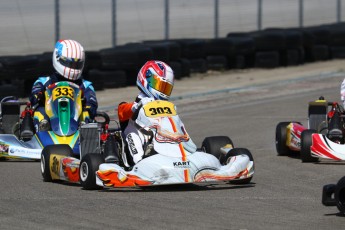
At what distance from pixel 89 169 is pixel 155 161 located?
601mm

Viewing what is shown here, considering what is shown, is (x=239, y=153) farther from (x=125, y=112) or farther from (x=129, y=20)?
(x=129, y=20)

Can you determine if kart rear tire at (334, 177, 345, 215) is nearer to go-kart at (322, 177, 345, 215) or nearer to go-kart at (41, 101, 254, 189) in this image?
go-kart at (322, 177, 345, 215)

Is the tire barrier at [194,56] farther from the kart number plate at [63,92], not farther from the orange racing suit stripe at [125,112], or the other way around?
the orange racing suit stripe at [125,112]

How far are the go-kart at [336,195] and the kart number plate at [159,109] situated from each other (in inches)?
87.9

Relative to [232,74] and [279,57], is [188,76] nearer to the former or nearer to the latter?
[232,74]

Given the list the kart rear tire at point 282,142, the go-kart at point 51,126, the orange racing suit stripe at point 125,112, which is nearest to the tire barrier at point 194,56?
the go-kart at point 51,126

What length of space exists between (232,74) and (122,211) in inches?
599

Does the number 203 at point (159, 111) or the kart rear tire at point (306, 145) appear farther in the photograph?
the kart rear tire at point (306, 145)

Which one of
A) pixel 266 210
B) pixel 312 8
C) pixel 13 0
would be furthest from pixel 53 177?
pixel 312 8

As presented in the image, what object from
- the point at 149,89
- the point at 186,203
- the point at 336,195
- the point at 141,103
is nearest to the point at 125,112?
the point at 141,103

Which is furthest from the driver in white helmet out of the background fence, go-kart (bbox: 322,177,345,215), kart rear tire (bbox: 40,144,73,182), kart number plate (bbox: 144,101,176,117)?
the background fence

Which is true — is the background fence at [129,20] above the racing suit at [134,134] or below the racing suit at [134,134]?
below

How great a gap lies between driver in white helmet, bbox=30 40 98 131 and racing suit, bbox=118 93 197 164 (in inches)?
82.8

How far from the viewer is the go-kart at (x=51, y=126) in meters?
12.0
